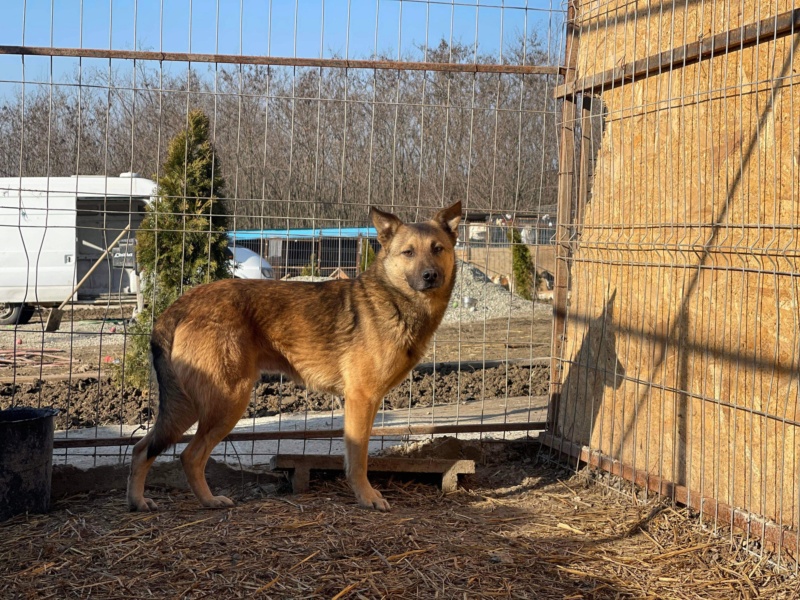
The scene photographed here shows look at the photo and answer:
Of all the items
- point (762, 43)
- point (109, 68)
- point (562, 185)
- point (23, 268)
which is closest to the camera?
point (762, 43)

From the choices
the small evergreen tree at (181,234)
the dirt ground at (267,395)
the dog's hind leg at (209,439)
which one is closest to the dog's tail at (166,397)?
the dog's hind leg at (209,439)

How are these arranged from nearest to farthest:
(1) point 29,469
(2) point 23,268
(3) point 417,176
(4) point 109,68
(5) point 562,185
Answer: (1) point 29,469
(4) point 109,68
(5) point 562,185
(3) point 417,176
(2) point 23,268

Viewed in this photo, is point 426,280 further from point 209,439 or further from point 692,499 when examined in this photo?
point 692,499

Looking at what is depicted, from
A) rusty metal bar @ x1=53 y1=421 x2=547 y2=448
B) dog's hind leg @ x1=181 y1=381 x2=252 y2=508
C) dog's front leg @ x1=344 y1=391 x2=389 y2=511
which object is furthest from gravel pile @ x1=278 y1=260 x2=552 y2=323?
dog's hind leg @ x1=181 y1=381 x2=252 y2=508

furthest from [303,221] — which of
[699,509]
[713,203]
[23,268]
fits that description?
[23,268]

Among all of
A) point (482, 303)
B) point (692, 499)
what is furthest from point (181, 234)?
point (482, 303)

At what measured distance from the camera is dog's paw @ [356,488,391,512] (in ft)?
16.0

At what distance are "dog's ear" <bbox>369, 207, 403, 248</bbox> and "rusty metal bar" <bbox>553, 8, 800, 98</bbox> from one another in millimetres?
1712

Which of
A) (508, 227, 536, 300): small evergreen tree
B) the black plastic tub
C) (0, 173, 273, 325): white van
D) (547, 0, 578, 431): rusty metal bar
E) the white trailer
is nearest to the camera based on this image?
the black plastic tub

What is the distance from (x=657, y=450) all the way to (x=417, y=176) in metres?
2.91

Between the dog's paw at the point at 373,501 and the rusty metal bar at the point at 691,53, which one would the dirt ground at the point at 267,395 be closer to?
the dog's paw at the point at 373,501

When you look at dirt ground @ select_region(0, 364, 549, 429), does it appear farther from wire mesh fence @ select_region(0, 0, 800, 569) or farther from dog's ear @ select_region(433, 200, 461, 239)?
dog's ear @ select_region(433, 200, 461, 239)

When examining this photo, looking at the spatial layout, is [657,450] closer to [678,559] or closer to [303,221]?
[678,559]

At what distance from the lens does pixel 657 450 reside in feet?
15.6
